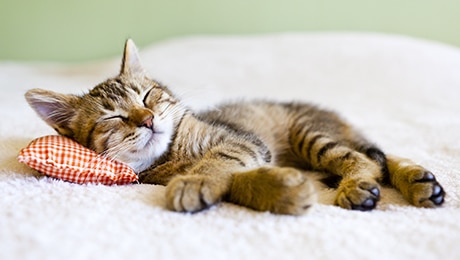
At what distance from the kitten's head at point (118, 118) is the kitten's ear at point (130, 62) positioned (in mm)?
82

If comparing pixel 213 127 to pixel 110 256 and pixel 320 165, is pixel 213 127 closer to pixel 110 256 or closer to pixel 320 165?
pixel 320 165

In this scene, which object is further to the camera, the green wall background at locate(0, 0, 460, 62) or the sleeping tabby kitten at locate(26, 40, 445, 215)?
the green wall background at locate(0, 0, 460, 62)

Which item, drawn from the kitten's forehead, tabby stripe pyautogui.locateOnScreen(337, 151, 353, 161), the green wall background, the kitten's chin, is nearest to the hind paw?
tabby stripe pyautogui.locateOnScreen(337, 151, 353, 161)

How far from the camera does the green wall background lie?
2.74 meters

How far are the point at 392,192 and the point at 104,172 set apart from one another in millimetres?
741

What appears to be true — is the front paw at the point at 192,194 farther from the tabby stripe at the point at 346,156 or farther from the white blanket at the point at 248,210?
the tabby stripe at the point at 346,156

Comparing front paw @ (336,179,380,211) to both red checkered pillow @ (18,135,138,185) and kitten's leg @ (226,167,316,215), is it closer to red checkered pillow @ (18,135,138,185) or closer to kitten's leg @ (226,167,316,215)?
kitten's leg @ (226,167,316,215)

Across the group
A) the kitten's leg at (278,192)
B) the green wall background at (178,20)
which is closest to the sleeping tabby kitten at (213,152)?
the kitten's leg at (278,192)

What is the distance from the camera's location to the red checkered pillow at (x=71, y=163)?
100 cm

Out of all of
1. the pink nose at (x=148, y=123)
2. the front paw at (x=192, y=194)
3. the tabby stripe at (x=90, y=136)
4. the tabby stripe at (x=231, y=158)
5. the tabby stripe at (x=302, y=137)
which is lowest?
the tabby stripe at (x=302, y=137)

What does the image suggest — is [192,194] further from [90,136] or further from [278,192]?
[90,136]

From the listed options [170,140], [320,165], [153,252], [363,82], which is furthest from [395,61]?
[153,252]

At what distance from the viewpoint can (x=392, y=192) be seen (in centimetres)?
112

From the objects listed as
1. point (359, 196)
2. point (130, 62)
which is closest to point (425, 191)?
point (359, 196)
